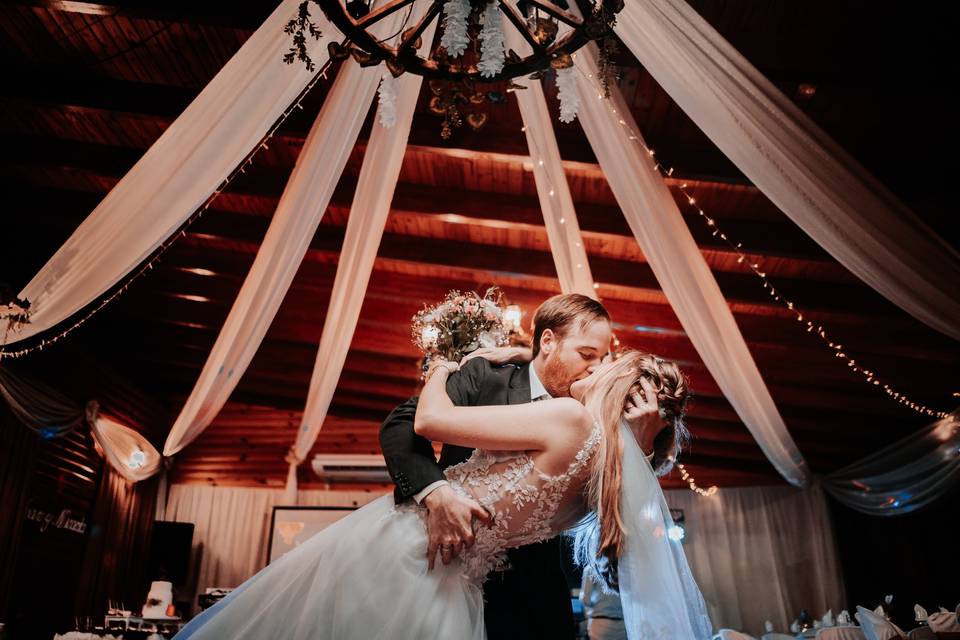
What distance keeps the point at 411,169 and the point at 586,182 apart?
144cm

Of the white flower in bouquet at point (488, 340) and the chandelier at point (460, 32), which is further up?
the chandelier at point (460, 32)

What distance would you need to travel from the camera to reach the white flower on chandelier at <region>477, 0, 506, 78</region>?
96.0 inches

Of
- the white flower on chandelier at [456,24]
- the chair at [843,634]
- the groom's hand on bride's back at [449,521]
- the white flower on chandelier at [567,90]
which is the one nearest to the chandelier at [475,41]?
the white flower on chandelier at [456,24]

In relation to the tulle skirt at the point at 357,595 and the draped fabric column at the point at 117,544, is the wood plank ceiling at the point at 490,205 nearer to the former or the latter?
the draped fabric column at the point at 117,544

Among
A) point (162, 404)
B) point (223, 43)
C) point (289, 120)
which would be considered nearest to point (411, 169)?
point (289, 120)

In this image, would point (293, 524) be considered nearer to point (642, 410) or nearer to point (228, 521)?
point (228, 521)

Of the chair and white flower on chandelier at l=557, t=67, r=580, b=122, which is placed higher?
white flower on chandelier at l=557, t=67, r=580, b=122

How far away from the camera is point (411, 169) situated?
577cm

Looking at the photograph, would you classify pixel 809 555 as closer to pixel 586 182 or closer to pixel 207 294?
pixel 586 182

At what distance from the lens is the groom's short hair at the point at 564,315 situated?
2285mm

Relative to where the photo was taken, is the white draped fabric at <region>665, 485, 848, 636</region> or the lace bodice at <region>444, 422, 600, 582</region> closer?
the lace bodice at <region>444, 422, 600, 582</region>

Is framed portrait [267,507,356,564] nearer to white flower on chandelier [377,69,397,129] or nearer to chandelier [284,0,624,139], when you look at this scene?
white flower on chandelier [377,69,397,129]

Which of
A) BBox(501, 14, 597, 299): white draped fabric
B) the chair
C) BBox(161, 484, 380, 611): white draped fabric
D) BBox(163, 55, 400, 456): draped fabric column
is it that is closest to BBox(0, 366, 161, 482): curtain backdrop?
BBox(161, 484, 380, 611): white draped fabric

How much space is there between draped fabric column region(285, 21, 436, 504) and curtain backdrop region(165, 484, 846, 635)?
495 centimetres
